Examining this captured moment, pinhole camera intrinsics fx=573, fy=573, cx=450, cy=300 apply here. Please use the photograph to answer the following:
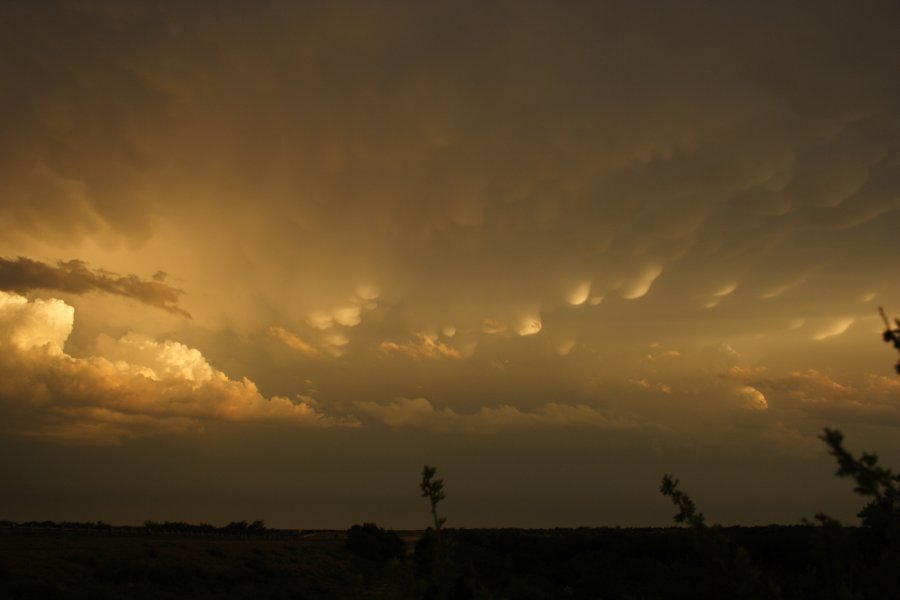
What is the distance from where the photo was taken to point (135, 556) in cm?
4591

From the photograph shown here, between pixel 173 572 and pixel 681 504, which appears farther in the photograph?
pixel 173 572

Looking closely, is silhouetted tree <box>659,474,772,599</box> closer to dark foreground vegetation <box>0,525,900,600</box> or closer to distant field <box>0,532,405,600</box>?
dark foreground vegetation <box>0,525,900,600</box>

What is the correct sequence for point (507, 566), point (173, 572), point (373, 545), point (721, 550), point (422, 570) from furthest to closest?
point (373, 545) < point (507, 566) < point (422, 570) < point (173, 572) < point (721, 550)

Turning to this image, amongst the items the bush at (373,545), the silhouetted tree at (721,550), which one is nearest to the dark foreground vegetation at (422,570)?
the silhouetted tree at (721,550)

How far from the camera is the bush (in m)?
74.8

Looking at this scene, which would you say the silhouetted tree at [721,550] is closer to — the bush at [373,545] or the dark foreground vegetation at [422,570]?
the dark foreground vegetation at [422,570]

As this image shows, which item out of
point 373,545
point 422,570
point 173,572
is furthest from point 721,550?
point 373,545

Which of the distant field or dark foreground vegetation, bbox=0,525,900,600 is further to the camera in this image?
the distant field

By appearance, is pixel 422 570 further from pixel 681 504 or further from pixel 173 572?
pixel 681 504

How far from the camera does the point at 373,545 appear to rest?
79000 mm

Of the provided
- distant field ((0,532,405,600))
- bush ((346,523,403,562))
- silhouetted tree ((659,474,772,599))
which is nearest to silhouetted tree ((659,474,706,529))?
silhouetted tree ((659,474,772,599))

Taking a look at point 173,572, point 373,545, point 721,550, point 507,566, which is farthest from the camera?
point 373,545

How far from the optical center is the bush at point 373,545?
7481 centimetres

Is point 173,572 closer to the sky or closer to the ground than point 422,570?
closer to the sky
